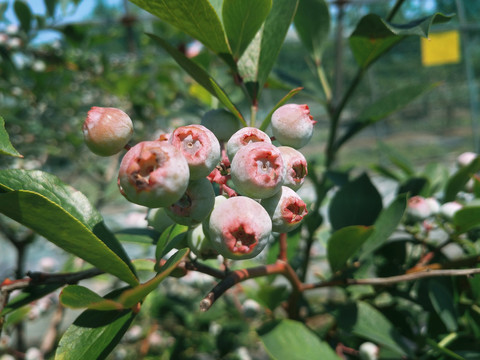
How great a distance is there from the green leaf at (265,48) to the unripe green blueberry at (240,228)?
7.4 inches

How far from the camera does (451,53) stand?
2.76m

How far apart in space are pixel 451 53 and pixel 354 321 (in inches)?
110

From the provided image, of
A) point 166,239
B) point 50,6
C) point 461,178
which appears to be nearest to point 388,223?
point 461,178

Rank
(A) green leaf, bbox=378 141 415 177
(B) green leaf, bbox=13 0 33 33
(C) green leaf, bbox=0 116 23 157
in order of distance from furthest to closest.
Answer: (B) green leaf, bbox=13 0 33 33
(A) green leaf, bbox=378 141 415 177
(C) green leaf, bbox=0 116 23 157

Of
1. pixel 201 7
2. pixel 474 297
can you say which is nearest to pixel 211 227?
pixel 201 7

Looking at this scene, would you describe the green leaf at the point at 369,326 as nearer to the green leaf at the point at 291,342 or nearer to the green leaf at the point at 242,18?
the green leaf at the point at 291,342

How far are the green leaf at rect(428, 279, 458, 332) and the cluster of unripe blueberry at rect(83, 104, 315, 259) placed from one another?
0.30 m

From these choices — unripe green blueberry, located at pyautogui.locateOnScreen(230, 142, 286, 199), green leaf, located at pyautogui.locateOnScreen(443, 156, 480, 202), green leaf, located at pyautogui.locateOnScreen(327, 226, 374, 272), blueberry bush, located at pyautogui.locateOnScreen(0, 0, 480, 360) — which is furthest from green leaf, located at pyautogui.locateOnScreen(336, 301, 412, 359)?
unripe green blueberry, located at pyautogui.locateOnScreen(230, 142, 286, 199)

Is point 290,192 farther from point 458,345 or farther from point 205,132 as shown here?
point 458,345

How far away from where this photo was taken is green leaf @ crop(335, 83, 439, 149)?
0.62 metres

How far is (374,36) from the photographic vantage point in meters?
0.52

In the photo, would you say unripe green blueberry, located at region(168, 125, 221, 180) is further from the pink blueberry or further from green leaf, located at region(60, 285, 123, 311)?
the pink blueberry

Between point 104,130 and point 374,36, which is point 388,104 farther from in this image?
point 104,130

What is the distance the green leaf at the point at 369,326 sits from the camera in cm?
54
